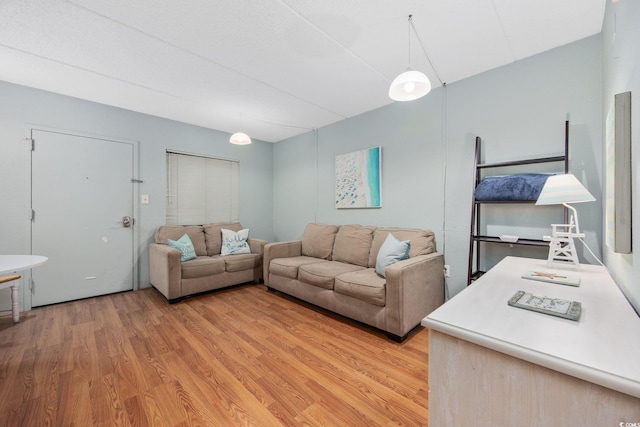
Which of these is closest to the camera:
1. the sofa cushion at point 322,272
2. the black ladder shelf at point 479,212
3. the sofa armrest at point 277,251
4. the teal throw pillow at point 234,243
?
the black ladder shelf at point 479,212

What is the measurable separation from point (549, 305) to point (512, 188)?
144cm

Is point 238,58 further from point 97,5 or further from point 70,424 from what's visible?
point 70,424

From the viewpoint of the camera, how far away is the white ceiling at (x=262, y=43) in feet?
5.62

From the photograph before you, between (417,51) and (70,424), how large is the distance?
3.36 m

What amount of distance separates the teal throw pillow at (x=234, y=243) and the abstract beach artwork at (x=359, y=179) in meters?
1.52

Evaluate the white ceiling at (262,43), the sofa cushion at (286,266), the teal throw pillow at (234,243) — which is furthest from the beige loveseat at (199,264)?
the white ceiling at (262,43)

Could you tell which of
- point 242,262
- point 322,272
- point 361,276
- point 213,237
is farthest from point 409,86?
point 213,237

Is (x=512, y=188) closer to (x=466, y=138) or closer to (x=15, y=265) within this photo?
(x=466, y=138)

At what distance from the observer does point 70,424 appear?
1.33m

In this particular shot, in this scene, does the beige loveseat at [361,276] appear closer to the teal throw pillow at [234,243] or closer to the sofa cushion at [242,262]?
the sofa cushion at [242,262]

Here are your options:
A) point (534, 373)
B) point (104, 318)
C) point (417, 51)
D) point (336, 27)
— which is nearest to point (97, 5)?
point (336, 27)

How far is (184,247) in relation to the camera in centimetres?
329

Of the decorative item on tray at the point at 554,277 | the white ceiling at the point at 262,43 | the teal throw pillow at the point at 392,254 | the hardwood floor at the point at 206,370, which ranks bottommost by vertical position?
the hardwood floor at the point at 206,370

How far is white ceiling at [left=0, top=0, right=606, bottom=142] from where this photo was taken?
5.62 feet
